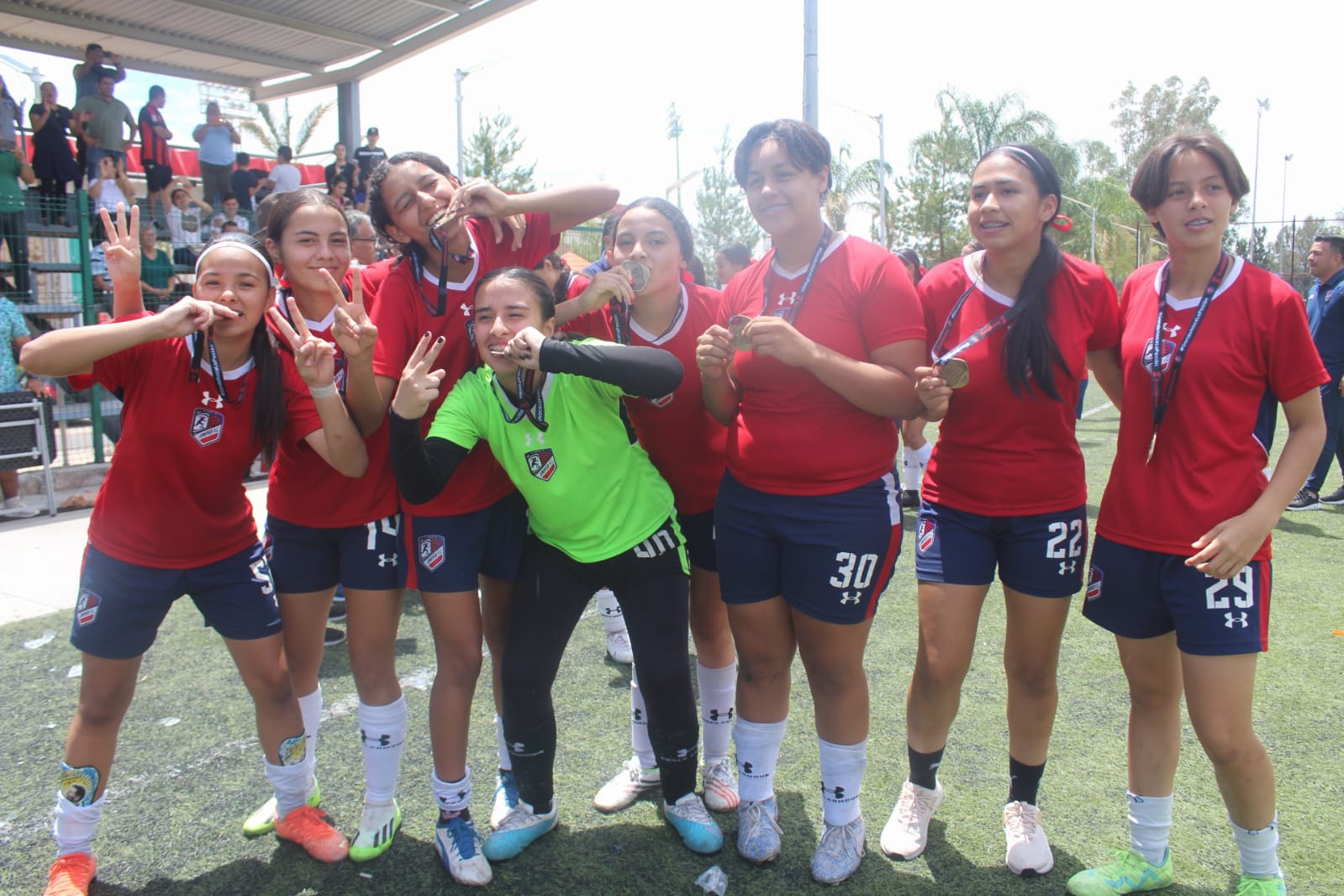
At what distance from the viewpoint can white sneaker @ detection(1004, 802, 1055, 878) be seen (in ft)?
8.98

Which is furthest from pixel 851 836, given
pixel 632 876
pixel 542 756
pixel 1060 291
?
pixel 1060 291

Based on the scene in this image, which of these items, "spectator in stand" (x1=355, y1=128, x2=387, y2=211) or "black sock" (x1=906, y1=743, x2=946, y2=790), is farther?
"spectator in stand" (x1=355, y1=128, x2=387, y2=211)

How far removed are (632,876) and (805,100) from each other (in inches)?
401

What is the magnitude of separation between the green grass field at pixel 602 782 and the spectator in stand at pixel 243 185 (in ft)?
33.0

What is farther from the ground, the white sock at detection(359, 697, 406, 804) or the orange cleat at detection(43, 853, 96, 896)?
the white sock at detection(359, 697, 406, 804)

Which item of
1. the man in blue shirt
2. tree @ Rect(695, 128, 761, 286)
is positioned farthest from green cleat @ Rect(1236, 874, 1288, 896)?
tree @ Rect(695, 128, 761, 286)

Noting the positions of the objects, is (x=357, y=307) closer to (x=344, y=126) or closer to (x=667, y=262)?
(x=667, y=262)

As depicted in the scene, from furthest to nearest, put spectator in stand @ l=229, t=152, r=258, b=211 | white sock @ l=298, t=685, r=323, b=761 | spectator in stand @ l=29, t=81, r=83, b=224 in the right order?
spectator in stand @ l=229, t=152, r=258, b=211 < spectator in stand @ l=29, t=81, r=83, b=224 < white sock @ l=298, t=685, r=323, b=761

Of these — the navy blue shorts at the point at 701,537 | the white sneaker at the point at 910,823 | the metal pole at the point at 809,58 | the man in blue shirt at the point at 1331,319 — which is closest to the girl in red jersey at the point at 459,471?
the navy blue shorts at the point at 701,537

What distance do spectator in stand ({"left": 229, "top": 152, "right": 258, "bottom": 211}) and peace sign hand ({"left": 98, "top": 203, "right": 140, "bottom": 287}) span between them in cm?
1180

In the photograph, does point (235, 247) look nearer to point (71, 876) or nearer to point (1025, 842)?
point (71, 876)

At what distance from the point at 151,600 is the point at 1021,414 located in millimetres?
2613

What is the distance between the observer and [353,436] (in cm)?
265

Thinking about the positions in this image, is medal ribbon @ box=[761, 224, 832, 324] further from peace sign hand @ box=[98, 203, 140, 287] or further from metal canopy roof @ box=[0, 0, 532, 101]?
metal canopy roof @ box=[0, 0, 532, 101]
